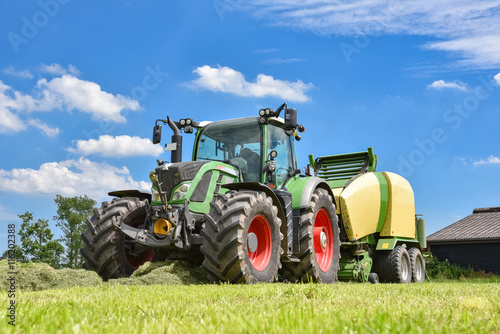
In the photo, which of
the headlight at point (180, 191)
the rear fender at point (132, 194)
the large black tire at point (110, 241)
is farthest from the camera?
the rear fender at point (132, 194)

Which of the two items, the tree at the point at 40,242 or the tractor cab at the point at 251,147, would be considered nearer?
the tractor cab at the point at 251,147

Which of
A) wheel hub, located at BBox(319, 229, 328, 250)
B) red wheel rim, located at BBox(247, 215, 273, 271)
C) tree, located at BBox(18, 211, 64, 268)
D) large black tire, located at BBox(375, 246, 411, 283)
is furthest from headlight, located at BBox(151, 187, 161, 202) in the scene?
tree, located at BBox(18, 211, 64, 268)

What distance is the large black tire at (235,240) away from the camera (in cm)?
714

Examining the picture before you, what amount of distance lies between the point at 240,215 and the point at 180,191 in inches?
51.6

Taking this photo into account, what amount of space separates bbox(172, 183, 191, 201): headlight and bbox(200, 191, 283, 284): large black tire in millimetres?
740

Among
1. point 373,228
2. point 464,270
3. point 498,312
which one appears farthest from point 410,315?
point 464,270

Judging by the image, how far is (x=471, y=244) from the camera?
2386cm

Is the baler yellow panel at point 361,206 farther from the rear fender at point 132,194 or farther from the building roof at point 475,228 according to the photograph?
the building roof at point 475,228

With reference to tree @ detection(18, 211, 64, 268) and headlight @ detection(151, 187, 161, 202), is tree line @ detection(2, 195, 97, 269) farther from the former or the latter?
headlight @ detection(151, 187, 161, 202)

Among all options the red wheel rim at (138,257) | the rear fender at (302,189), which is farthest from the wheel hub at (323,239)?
the red wheel rim at (138,257)

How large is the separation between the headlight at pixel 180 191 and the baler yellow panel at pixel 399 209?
19.2 ft

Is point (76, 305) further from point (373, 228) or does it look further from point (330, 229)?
point (373, 228)

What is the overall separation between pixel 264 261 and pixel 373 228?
4663 mm

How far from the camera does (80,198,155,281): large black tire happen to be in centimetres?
835
